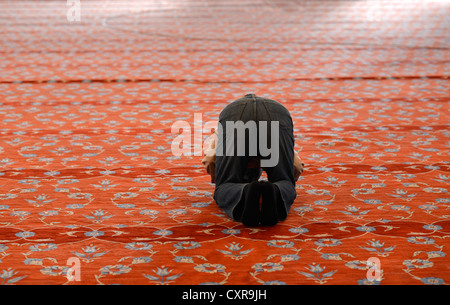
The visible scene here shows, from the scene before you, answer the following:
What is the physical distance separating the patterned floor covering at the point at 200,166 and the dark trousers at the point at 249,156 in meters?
0.11

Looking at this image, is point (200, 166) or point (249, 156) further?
point (200, 166)

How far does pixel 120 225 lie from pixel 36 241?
0.29m

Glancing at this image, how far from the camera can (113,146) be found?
9.99ft

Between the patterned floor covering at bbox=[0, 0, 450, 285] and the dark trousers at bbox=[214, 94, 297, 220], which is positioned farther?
the dark trousers at bbox=[214, 94, 297, 220]

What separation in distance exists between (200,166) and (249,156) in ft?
2.18

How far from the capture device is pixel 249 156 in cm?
210

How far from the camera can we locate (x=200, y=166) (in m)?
2.73

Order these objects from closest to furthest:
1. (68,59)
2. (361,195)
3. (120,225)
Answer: (120,225)
(361,195)
(68,59)

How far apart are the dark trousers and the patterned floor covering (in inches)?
4.5

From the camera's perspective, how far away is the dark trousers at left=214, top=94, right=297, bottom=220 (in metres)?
2.07

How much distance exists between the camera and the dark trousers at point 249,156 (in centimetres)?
207

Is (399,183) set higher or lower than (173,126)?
lower
